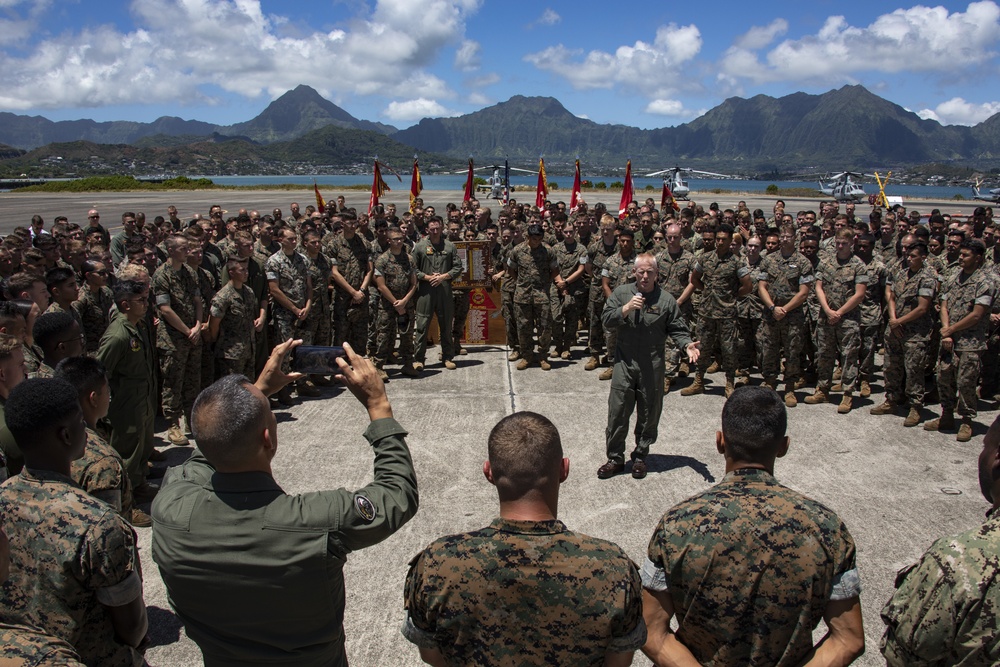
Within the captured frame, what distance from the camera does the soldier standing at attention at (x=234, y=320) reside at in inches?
280

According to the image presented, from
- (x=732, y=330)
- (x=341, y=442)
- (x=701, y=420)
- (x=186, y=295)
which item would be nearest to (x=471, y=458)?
(x=341, y=442)

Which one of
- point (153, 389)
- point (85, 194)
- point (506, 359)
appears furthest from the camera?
point (85, 194)

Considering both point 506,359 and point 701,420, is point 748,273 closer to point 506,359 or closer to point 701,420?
point 701,420

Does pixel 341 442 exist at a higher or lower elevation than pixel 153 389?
lower

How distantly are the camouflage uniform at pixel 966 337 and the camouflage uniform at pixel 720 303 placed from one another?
7.14ft

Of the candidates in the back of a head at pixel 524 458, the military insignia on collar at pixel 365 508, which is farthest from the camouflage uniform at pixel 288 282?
the back of a head at pixel 524 458

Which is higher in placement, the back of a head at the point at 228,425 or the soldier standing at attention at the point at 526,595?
the back of a head at the point at 228,425

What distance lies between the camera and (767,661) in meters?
2.24

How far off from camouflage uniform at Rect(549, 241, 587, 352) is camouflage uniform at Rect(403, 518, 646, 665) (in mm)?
7961

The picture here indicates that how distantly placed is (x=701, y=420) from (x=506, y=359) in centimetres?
349

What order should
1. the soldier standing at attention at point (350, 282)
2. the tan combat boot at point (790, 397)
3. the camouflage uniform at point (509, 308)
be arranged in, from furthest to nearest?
the camouflage uniform at point (509, 308) < the soldier standing at attention at point (350, 282) < the tan combat boot at point (790, 397)

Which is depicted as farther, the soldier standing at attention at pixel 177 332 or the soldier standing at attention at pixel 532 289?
the soldier standing at attention at pixel 532 289

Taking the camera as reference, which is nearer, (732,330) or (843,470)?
(843,470)

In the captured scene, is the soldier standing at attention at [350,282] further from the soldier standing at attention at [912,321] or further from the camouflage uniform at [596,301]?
the soldier standing at attention at [912,321]
